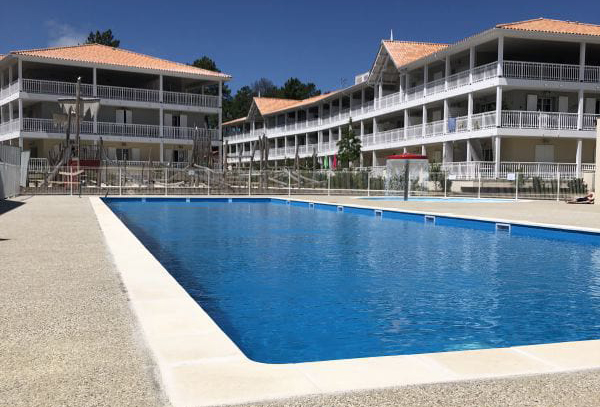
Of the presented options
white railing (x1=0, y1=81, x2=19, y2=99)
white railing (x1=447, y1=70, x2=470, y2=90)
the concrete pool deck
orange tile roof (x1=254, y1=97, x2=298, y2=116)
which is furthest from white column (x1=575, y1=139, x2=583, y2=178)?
orange tile roof (x1=254, y1=97, x2=298, y2=116)

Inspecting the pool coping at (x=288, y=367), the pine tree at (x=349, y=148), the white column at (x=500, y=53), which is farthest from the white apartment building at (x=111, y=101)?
the pool coping at (x=288, y=367)

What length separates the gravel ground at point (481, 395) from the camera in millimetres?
2865

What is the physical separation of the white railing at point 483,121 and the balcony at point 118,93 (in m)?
19.3

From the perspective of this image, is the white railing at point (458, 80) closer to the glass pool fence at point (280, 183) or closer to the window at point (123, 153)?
the glass pool fence at point (280, 183)

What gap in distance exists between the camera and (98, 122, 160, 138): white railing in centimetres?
3909

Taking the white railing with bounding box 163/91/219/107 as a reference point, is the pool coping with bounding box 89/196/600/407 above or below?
below

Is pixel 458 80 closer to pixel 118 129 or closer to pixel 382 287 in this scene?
pixel 118 129

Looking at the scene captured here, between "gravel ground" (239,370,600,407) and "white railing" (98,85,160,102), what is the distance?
39618mm

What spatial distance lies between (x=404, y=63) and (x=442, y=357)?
38515 mm

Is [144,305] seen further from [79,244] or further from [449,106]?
[449,106]

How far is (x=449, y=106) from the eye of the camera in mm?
36781

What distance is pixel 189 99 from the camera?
140 feet

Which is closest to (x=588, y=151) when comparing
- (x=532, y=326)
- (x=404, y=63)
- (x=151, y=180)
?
(x=404, y=63)

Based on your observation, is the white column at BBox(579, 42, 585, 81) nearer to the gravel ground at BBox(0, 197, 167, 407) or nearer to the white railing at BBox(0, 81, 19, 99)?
the gravel ground at BBox(0, 197, 167, 407)
